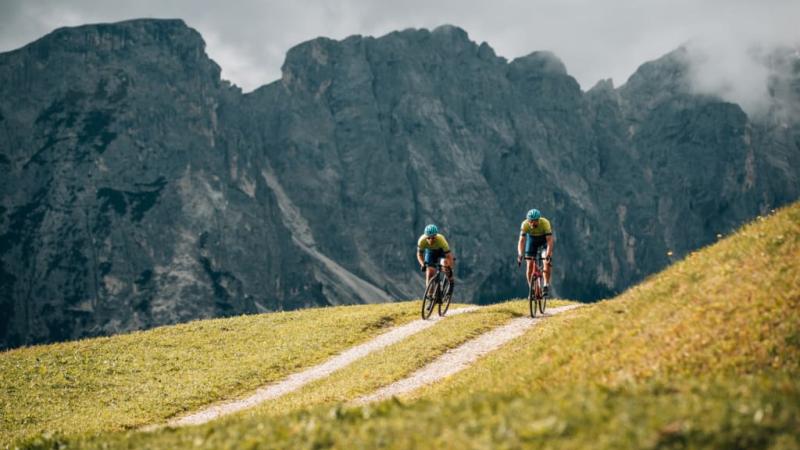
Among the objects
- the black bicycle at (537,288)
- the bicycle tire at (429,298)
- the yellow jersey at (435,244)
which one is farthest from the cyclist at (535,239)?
the bicycle tire at (429,298)

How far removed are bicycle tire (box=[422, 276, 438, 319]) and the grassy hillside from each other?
462 inches

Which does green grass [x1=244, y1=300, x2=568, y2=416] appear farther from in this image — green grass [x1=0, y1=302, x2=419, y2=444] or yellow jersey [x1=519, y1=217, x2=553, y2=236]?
yellow jersey [x1=519, y1=217, x2=553, y2=236]

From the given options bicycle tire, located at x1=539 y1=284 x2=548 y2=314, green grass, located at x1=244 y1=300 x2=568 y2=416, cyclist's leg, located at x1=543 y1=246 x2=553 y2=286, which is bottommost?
green grass, located at x1=244 y1=300 x2=568 y2=416

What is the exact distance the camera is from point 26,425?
23875 millimetres

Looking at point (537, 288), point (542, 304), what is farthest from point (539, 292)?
point (542, 304)

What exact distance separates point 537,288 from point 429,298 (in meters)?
5.60

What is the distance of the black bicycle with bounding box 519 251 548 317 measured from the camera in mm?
30719

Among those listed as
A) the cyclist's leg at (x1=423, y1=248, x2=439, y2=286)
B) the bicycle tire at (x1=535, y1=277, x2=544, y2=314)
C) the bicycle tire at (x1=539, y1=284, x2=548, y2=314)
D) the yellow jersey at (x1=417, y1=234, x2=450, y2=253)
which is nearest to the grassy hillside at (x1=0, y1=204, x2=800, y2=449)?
the bicycle tire at (x1=535, y1=277, x2=544, y2=314)

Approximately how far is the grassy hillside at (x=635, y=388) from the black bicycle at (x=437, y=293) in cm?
1181

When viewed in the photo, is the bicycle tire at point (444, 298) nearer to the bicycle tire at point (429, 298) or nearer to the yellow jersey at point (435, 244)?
the bicycle tire at point (429, 298)

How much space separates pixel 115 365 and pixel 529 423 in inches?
986

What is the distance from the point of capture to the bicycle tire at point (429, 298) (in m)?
34.0

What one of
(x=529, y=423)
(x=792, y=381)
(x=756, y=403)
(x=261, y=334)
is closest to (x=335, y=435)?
(x=529, y=423)

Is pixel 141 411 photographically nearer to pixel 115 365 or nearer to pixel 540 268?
pixel 115 365
